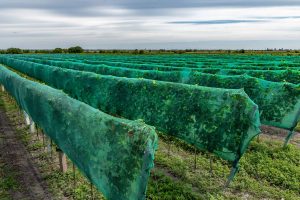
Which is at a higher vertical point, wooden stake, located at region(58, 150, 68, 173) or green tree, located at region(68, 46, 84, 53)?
wooden stake, located at region(58, 150, 68, 173)

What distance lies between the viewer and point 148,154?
4285 millimetres

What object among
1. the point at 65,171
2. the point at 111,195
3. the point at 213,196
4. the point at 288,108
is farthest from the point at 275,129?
the point at 111,195

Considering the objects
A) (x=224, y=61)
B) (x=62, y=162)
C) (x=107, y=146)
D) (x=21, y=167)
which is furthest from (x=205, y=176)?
(x=224, y=61)

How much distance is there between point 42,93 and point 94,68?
13.3 metres

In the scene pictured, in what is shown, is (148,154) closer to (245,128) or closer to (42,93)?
(245,128)

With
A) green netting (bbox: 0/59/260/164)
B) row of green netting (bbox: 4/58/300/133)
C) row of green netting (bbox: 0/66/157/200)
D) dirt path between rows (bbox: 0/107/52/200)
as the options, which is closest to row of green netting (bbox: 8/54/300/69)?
row of green netting (bbox: 4/58/300/133)

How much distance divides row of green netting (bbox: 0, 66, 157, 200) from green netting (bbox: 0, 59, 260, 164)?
2579 mm

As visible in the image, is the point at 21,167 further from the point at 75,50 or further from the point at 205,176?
the point at 75,50

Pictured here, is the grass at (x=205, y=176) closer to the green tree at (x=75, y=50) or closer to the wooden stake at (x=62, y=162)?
the wooden stake at (x=62, y=162)

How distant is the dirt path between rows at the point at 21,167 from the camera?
288 inches

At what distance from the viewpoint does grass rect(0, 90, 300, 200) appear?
711 centimetres

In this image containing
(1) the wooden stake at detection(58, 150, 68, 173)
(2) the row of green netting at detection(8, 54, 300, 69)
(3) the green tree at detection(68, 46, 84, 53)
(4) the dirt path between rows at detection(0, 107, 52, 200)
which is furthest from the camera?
(3) the green tree at detection(68, 46, 84, 53)

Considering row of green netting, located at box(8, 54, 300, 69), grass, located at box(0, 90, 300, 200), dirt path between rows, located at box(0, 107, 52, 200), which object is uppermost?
row of green netting, located at box(8, 54, 300, 69)

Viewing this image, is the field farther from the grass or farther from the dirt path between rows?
the dirt path between rows
